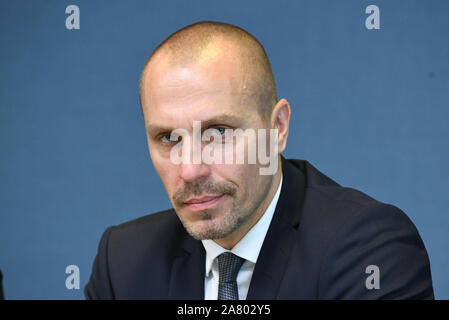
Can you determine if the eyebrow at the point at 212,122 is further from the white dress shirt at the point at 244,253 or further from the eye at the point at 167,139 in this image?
the white dress shirt at the point at 244,253

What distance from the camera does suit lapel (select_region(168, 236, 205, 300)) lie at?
165 centimetres

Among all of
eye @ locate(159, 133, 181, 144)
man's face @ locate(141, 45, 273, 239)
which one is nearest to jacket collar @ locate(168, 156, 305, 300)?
man's face @ locate(141, 45, 273, 239)

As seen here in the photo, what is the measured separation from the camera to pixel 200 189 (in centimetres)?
145

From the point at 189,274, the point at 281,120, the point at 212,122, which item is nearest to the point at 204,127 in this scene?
the point at 212,122

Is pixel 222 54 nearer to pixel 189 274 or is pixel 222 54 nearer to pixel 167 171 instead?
pixel 167 171

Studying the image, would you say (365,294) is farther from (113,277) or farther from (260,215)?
(113,277)

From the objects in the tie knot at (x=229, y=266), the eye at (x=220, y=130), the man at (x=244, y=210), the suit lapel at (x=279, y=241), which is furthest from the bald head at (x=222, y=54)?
the tie knot at (x=229, y=266)

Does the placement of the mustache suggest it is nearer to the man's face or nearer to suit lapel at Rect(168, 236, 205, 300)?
the man's face

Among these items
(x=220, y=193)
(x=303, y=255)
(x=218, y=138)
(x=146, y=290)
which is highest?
(x=218, y=138)

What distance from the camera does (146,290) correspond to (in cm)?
173

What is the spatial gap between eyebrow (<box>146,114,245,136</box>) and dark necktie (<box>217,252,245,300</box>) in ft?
1.19

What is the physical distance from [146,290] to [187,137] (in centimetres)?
51

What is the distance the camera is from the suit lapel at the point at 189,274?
1652mm
